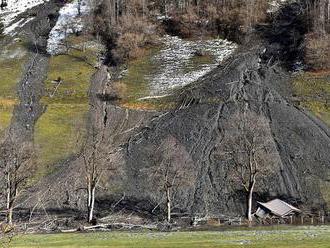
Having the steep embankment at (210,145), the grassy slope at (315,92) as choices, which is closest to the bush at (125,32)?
the steep embankment at (210,145)

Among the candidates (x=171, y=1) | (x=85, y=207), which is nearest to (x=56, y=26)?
(x=171, y=1)

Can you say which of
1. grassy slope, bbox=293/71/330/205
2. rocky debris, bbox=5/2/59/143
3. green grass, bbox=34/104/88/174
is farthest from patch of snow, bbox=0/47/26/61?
grassy slope, bbox=293/71/330/205

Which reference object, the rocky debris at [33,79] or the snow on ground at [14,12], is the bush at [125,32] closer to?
the rocky debris at [33,79]

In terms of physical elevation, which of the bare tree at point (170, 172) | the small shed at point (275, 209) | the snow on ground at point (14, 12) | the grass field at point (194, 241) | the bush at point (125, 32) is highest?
the snow on ground at point (14, 12)

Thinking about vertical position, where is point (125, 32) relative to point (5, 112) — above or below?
above

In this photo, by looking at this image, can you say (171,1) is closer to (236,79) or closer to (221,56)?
(221,56)

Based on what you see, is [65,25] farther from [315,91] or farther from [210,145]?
[210,145]

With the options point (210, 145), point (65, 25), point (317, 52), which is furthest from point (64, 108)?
point (65, 25)
